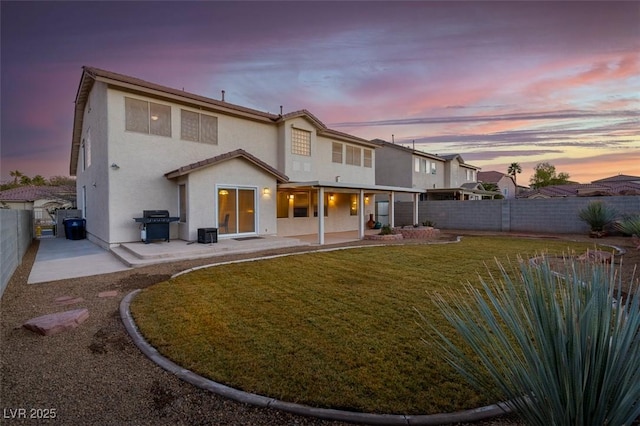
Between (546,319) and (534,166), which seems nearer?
(546,319)

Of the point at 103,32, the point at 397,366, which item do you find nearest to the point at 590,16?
the point at 397,366

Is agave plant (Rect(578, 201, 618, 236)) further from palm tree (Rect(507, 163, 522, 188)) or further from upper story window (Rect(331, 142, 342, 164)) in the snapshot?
palm tree (Rect(507, 163, 522, 188))

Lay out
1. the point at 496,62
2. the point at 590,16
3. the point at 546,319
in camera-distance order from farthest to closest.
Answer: the point at 496,62, the point at 590,16, the point at 546,319

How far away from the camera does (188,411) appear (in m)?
2.91

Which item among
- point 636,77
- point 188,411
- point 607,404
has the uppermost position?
point 636,77

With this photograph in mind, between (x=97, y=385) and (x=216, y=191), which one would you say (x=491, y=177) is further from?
(x=97, y=385)

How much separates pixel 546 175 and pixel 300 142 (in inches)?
2401

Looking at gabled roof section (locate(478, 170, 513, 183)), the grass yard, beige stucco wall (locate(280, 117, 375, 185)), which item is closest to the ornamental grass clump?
the grass yard

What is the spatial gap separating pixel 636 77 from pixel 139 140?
62.4 ft

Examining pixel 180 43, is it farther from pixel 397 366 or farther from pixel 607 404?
pixel 607 404

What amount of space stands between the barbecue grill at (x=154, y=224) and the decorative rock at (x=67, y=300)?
572 centimetres

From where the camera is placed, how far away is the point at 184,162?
13.5 metres

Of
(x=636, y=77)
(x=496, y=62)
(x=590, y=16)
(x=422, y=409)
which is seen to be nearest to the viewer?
(x=422, y=409)

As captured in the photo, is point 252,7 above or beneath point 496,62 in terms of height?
above
